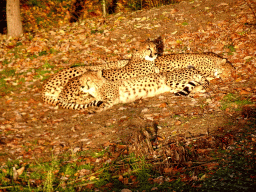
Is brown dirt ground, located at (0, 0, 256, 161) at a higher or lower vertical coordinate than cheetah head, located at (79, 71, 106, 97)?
lower

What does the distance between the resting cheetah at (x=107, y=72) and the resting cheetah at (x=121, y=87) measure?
0.88 ft

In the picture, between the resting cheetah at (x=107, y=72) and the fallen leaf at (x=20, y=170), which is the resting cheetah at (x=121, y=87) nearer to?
the resting cheetah at (x=107, y=72)

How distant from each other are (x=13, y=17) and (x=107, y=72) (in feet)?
17.6

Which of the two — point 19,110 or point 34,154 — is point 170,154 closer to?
point 34,154

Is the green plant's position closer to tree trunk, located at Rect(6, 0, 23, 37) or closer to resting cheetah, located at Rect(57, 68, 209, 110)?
resting cheetah, located at Rect(57, 68, 209, 110)

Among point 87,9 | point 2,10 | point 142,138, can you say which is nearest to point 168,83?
point 142,138

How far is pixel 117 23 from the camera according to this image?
1165 cm

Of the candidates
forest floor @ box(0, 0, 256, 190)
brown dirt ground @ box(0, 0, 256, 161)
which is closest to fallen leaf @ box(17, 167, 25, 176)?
forest floor @ box(0, 0, 256, 190)

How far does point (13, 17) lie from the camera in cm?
1127

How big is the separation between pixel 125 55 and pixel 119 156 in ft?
16.8

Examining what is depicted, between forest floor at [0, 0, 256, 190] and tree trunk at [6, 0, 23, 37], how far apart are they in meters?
0.39

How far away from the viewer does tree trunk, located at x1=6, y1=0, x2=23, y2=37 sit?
439 inches

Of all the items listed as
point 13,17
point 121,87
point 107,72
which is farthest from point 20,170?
point 13,17

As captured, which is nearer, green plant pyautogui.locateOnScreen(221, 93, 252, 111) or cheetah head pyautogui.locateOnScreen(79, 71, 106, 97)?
green plant pyautogui.locateOnScreen(221, 93, 252, 111)
